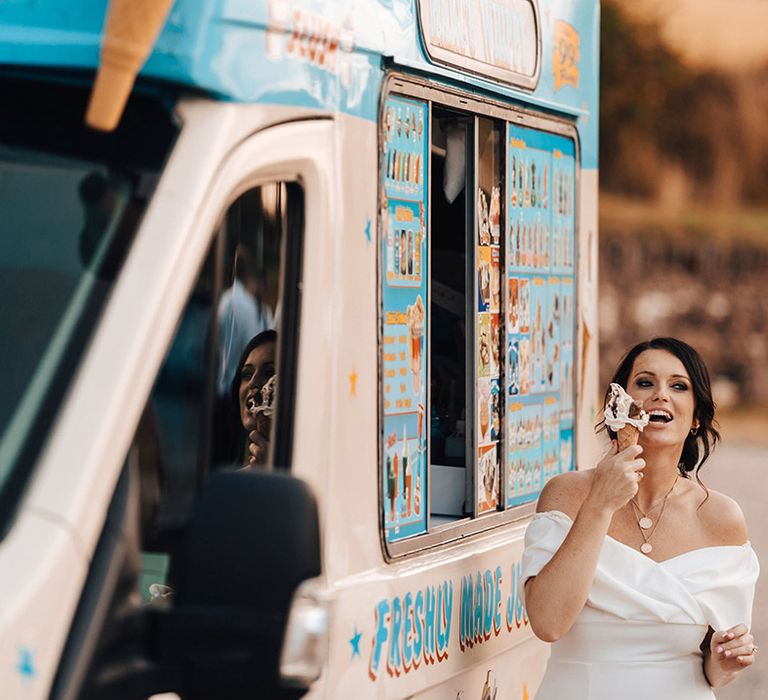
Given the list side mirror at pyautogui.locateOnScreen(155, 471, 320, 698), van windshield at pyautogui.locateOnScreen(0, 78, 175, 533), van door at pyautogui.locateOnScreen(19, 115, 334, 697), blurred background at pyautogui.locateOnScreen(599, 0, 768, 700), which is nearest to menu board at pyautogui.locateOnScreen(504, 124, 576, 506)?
van door at pyautogui.locateOnScreen(19, 115, 334, 697)

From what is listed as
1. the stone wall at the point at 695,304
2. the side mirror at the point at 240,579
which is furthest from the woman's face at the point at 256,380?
the stone wall at the point at 695,304

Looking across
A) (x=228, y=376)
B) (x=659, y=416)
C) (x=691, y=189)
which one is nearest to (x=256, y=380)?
(x=228, y=376)

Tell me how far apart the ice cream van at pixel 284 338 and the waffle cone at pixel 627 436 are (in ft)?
1.29

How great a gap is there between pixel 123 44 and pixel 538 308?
95.7 inches

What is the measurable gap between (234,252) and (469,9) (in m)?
0.94

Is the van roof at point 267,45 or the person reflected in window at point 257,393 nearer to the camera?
the van roof at point 267,45

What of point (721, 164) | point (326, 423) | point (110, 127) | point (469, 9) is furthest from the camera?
point (721, 164)

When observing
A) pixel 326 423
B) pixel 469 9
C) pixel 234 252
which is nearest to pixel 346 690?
pixel 326 423

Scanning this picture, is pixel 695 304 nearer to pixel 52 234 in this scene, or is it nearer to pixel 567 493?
pixel 567 493

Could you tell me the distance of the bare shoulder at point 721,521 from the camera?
4.60 meters

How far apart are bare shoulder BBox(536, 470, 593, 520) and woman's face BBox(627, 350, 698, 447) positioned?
0.18m

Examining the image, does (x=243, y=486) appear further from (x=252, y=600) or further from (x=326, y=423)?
(x=326, y=423)

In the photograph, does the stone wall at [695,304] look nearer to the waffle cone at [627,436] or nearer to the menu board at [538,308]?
the menu board at [538,308]

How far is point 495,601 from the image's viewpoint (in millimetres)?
4762
